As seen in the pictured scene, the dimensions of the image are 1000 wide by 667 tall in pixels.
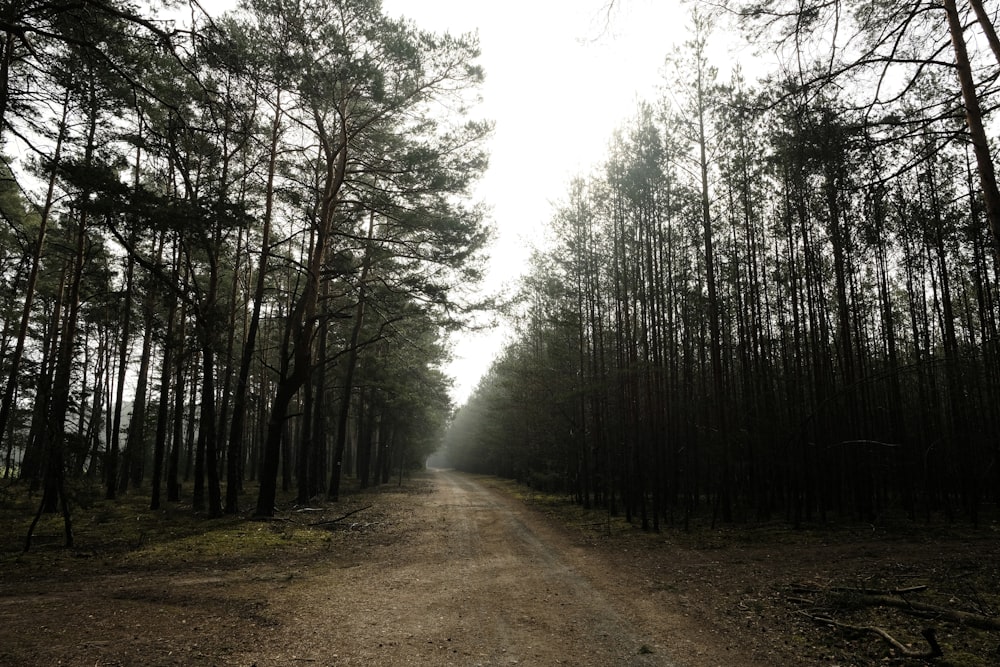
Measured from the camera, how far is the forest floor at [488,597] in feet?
16.4

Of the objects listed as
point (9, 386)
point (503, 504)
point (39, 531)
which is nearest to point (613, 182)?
point (503, 504)

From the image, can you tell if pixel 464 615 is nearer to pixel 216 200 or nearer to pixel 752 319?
pixel 216 200

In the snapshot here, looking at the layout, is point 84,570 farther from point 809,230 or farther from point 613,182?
point 809,230

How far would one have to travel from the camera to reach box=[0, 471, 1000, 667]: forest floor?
5.01m

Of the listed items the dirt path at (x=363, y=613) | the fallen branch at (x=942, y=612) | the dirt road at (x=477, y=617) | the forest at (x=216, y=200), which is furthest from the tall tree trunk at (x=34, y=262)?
the fallen branch at (x=942, y=612)

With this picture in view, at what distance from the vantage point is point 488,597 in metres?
7.19

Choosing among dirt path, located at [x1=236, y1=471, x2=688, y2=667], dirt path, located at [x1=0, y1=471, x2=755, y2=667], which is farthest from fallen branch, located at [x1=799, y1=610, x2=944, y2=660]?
dirt path, located at [x1=236, y1=471, x2=688, y2=667]

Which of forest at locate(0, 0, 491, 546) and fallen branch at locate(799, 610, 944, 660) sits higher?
forest at locate(0, 0, 491, 546)

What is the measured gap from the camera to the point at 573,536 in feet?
43.8

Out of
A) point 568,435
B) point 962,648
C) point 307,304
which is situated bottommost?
point 962,648

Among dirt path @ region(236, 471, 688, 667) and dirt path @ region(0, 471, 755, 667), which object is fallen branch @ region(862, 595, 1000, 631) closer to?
dirt path @ region(0, 471, 755, 667)

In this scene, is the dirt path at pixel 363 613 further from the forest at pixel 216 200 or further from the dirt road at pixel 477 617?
the forest at pixel 216 200

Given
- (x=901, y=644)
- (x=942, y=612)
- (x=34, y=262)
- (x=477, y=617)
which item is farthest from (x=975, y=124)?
(x=34, y=262)

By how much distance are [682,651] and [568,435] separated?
18.2 m
